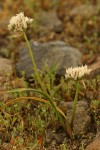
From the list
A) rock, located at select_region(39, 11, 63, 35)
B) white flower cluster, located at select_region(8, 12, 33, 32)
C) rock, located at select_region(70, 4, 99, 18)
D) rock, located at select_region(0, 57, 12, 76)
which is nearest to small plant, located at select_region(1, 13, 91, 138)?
white flower cluster, located at select_region(8, 12, 33, 32)

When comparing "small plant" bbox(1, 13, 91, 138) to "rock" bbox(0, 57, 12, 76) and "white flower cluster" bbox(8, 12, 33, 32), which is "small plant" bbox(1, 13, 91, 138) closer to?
"white flower cluster" bbox(8, 12, 33, 32)

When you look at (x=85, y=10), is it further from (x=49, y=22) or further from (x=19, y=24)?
(x=19, y=24)

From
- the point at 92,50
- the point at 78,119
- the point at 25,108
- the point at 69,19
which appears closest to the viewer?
the point at 78,119

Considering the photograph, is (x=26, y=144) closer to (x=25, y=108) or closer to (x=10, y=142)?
(x=10, y=142)

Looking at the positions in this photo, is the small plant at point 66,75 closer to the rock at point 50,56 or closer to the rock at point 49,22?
the rock at point 50,56

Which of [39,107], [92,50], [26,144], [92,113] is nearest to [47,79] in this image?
[39,107]

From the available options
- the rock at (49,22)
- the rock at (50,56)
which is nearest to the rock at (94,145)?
the rock at (50,56)
